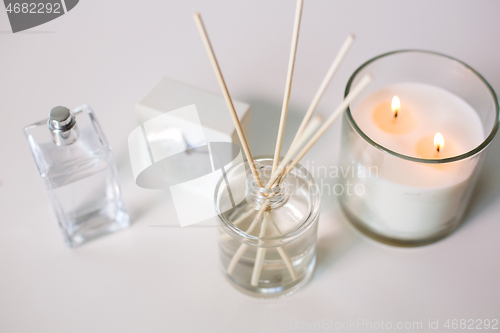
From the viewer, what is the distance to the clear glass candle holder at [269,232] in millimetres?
398

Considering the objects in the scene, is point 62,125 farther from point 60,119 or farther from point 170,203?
point 170,203

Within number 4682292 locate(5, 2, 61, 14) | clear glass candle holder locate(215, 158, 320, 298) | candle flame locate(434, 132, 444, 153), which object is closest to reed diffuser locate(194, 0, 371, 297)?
clear glass candle holder locate(215, 158, 320, 298)

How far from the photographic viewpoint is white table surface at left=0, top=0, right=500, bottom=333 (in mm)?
449

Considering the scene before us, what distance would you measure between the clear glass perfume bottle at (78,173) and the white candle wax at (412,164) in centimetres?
22

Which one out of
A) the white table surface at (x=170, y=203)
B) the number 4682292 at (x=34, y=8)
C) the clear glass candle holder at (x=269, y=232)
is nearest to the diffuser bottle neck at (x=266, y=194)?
the clear glass candle holder at (x=269, y=232)

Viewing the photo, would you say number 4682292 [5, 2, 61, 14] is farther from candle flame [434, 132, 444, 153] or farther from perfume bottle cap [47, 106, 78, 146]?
candle flame [434, 132, 444, 153]

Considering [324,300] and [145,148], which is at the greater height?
[145,148]

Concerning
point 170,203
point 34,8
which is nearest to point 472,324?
point 170,203

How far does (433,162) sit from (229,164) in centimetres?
19

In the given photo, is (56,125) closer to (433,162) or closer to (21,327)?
(21,327)

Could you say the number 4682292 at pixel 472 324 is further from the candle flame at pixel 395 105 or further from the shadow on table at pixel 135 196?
the shadow on table at pixel 135 196

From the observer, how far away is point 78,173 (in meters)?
0.45

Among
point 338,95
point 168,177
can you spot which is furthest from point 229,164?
point 338,95

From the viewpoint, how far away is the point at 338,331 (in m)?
0.44
